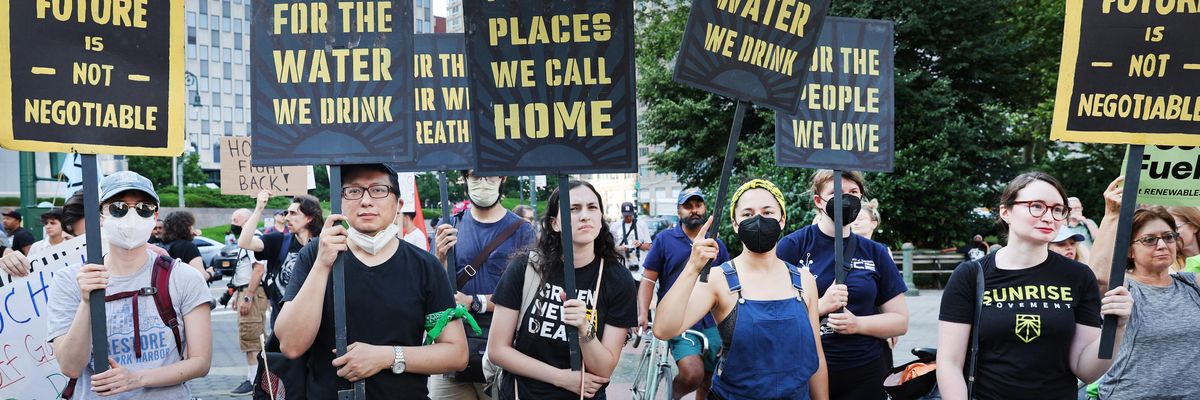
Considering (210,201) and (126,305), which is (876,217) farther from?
(210,201)

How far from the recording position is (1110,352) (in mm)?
3672

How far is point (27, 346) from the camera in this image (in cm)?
533

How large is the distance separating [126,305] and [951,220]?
21461 mm

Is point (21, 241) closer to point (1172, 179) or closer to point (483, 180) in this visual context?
point (483, 180)

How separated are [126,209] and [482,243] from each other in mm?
2305

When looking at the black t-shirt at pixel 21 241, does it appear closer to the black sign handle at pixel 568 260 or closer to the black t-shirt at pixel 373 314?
the black t-shirt at pixel 373 314

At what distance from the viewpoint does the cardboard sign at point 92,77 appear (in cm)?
369

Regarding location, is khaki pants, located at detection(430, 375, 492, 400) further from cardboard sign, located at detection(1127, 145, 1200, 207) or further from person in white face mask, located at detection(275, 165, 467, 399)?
cardboard sign, located at detection(1127, 145, 1200, 207)

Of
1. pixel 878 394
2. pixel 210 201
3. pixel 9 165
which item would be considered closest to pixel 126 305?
pixel 878 394

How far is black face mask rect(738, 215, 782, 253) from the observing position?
4.27 m

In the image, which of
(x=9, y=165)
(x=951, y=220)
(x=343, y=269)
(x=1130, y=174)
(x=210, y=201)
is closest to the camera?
(x=343, y=269)

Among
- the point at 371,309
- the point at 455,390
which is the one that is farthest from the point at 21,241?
the point at 371,309

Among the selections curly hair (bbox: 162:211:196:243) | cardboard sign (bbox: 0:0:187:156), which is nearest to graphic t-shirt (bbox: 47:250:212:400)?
cardboard sign (bbox: 0:0:187:156)

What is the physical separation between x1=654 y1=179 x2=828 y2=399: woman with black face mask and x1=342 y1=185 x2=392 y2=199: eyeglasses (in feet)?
4.04
